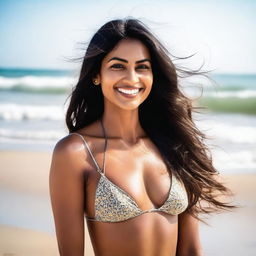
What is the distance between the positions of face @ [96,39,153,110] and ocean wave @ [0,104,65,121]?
36.3 ft

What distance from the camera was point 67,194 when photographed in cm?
262

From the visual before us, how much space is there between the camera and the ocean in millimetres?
8797

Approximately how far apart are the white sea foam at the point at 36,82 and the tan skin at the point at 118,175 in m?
20.4

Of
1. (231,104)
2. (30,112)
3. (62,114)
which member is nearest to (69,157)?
(62,114)

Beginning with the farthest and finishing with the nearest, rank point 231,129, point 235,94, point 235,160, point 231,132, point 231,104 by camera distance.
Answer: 1. point 235,94
2. point 231,104
3. point 231,129
4. point 231,132
5. point 235,160

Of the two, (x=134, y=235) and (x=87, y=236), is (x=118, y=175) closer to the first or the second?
(x=134, y=235)

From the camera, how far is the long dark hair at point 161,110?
2844mm

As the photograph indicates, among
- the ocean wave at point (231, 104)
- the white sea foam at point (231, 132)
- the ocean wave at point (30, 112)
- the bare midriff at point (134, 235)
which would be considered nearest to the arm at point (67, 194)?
the bare midriff at point (134, 235)

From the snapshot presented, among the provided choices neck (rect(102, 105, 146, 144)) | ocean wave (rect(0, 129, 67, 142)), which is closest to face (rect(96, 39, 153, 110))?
neck (rect(102, 105, 146, 144))

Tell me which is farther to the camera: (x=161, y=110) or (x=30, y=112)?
(x=30, y=112)

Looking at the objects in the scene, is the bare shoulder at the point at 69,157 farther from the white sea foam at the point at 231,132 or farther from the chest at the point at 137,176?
the white sea foam at the point at 231,132

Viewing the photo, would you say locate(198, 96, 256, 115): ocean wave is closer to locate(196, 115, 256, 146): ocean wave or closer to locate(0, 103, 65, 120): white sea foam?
locate(196, 115, 256, 146): ocean wave

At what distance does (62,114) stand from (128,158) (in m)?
11.5

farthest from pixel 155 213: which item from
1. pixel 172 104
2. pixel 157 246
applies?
pixel 172 104
